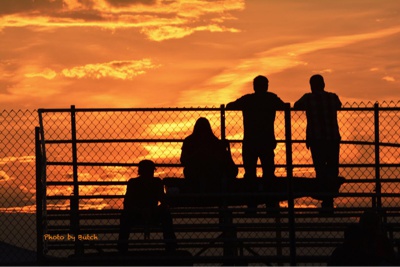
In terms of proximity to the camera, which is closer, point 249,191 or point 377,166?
point 249,191

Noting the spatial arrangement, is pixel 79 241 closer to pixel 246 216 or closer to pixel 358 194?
pixel 246 216

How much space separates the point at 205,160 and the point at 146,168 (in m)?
0.93

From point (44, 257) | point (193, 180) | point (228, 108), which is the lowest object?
point (44, 257)

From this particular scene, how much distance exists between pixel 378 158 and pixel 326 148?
1162mm

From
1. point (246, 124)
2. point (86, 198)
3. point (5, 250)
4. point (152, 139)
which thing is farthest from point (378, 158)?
point (5, 250)

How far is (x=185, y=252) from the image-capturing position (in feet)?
50.7

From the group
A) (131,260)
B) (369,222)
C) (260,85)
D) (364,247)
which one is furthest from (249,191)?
(364,247)

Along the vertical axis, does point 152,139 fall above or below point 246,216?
above

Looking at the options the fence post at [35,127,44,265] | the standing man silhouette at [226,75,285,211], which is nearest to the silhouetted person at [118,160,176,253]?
the fence post at [35,127,44,265]

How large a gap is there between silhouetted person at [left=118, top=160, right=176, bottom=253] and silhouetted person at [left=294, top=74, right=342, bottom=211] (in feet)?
8.11

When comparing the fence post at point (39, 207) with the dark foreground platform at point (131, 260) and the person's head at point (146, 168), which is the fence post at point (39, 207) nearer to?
the dark foreground platform at point (131, 260)

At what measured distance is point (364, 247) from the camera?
41.8 feet

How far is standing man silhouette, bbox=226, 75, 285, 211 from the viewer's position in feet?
52.1

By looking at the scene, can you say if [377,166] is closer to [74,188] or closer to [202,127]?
[202,127]
